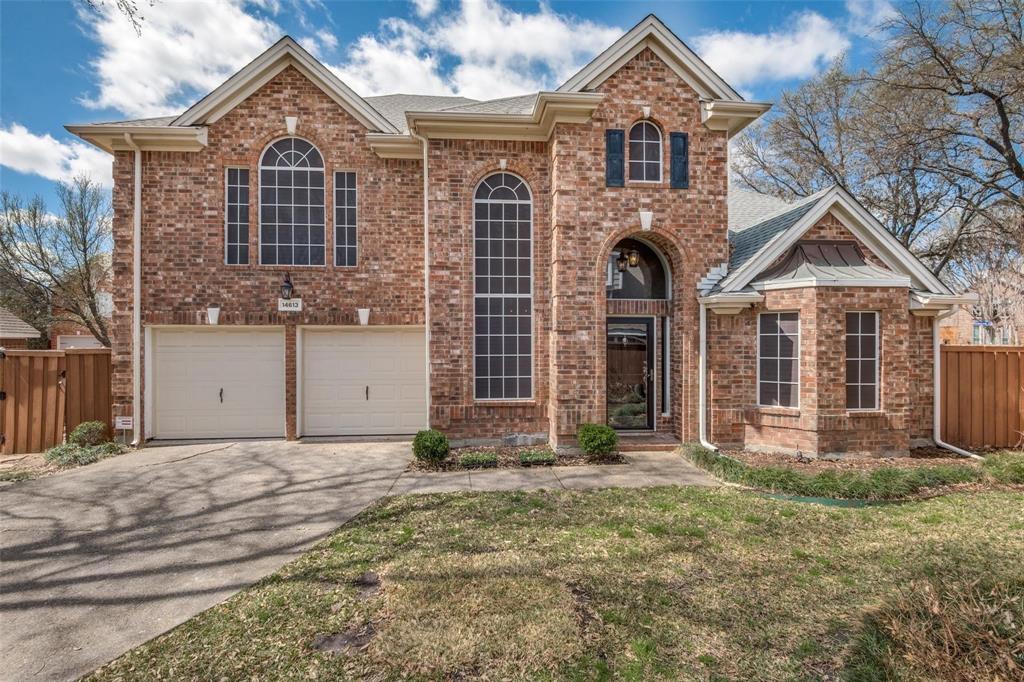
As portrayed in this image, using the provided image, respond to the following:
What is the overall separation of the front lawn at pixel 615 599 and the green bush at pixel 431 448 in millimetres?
1898

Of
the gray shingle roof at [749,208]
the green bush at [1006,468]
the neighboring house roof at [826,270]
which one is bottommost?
the green bush at [1006,468]

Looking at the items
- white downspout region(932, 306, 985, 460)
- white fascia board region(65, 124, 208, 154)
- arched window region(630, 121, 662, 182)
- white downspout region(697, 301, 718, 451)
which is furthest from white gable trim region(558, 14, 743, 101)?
white fascia board region(65, 124, 208, 154)

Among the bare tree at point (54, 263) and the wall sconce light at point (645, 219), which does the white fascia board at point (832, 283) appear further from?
the bare tree at point (54, 263)

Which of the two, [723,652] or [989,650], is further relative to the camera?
[723,652]

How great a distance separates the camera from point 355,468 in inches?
295

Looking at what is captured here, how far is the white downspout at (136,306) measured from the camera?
8859mm

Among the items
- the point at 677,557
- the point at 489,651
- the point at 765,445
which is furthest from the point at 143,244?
the point at 765,445

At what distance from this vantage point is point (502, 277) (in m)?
9.02

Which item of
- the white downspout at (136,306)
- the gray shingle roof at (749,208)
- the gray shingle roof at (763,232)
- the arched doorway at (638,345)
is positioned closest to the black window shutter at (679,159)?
the arched doorway at (638,345)

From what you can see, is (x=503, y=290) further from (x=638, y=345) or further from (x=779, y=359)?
(x=779, y=359)

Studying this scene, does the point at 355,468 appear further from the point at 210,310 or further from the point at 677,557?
the point at 677,557

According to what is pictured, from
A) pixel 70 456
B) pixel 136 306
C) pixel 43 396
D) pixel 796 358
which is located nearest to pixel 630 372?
pixel 796 358

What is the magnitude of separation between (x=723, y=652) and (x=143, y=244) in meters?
A: 11.1

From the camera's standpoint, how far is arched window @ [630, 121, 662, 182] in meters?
8.54
